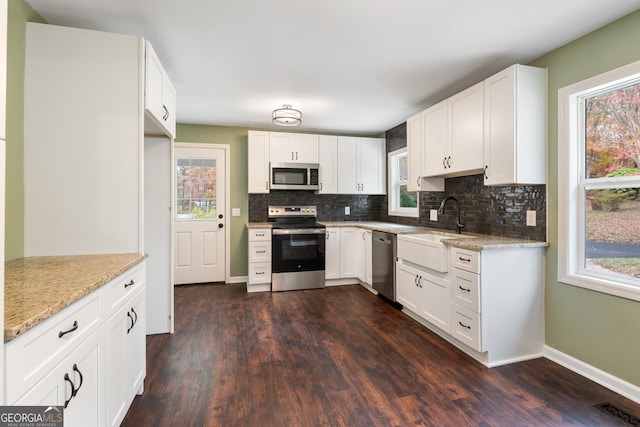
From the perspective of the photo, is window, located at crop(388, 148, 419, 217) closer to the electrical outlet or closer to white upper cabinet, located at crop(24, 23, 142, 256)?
the electrical outlet

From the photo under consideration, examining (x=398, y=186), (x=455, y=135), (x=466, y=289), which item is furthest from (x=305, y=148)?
(x=466, y=289)

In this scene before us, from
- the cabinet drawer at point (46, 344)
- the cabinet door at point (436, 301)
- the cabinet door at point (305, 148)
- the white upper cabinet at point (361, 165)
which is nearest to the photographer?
the cabinet drawer at point (46, 344)

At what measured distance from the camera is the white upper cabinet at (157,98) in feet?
6.38

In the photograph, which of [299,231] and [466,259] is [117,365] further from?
[299,231]

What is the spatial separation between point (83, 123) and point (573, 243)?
11.1 ft

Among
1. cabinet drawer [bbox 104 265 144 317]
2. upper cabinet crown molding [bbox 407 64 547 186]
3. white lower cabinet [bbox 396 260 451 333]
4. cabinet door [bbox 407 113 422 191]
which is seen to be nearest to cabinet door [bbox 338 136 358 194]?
cabinet door [bbox 407 113 422 191]

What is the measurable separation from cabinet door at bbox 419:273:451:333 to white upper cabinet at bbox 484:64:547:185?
3.29 ft

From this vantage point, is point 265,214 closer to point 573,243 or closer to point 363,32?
point 363,32

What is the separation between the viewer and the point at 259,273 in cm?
411

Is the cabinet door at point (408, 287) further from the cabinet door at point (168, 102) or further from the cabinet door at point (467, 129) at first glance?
the cabinet door at point (168, 102)

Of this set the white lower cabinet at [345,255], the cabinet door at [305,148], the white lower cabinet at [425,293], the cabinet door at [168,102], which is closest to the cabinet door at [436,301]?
the white lower cabinet at [425,293]

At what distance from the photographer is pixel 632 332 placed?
1884 millimetres

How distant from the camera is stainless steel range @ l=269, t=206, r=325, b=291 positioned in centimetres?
412

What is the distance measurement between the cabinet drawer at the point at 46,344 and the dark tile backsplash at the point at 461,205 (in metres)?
2.98
